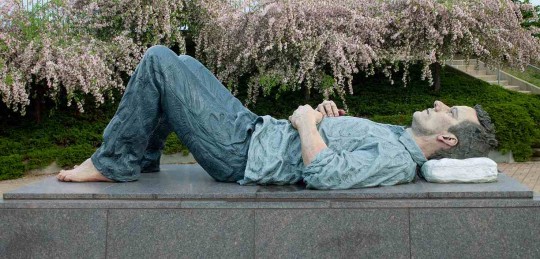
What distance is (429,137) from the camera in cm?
425

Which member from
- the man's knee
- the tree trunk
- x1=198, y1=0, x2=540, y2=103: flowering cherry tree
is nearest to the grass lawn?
the tree trunk

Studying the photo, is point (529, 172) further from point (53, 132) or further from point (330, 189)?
point (53, 132)

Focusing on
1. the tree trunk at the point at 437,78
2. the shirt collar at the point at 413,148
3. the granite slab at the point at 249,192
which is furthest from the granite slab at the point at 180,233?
the tree trunk at the point at 437,78

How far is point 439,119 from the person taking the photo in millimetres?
4242

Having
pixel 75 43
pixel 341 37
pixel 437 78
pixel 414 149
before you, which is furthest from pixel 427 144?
pixel 437 78

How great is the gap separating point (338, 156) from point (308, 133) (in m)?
0.25

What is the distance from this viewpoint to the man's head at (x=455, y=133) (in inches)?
165

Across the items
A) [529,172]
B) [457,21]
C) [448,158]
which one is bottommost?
[529,172]

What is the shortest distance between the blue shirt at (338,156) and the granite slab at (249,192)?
0.07 m

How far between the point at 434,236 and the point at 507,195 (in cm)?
51

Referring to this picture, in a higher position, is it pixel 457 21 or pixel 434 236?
pixel 457 21

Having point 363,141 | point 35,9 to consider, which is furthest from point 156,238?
point 35,9

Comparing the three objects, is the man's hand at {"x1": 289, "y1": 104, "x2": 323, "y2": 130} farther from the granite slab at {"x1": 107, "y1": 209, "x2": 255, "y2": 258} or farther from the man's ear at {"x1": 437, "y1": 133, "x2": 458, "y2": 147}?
the man's ear at {"x1": 437, "y1": 133, "x2": 458, "y2": 147}

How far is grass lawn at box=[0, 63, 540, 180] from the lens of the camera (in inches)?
450
